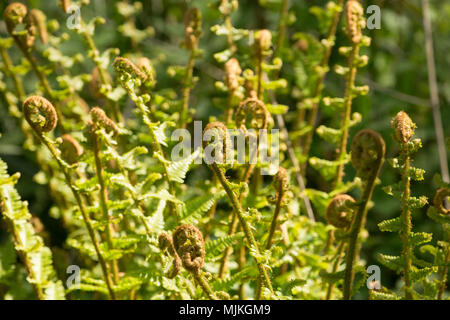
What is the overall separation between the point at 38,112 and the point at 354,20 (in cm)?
54

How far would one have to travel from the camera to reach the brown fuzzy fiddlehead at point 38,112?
29.6 inches

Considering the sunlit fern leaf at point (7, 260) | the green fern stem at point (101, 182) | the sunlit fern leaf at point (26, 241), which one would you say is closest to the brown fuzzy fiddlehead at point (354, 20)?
the green fern stem at point (101, 182)

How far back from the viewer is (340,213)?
2.74 ft

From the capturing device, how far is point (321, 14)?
1238 millimetres

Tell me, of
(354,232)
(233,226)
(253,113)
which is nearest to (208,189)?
(233,226)

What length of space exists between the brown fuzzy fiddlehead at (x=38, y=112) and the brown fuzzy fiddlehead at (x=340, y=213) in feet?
1.34

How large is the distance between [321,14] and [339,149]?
342 mm

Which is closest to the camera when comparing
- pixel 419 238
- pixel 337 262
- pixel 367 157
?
pixel 367 157

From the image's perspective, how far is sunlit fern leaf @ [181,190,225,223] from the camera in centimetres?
87

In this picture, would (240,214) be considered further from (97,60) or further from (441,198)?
(97,60)

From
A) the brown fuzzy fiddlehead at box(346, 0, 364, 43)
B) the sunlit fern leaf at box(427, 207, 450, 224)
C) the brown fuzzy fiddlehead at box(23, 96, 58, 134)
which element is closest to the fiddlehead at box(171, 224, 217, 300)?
the brown fuzzy fiddlehead at box(23, 96, 58, 134)

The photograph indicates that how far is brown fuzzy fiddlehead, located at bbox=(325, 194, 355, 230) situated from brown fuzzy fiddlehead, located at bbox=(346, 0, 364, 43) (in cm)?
30
